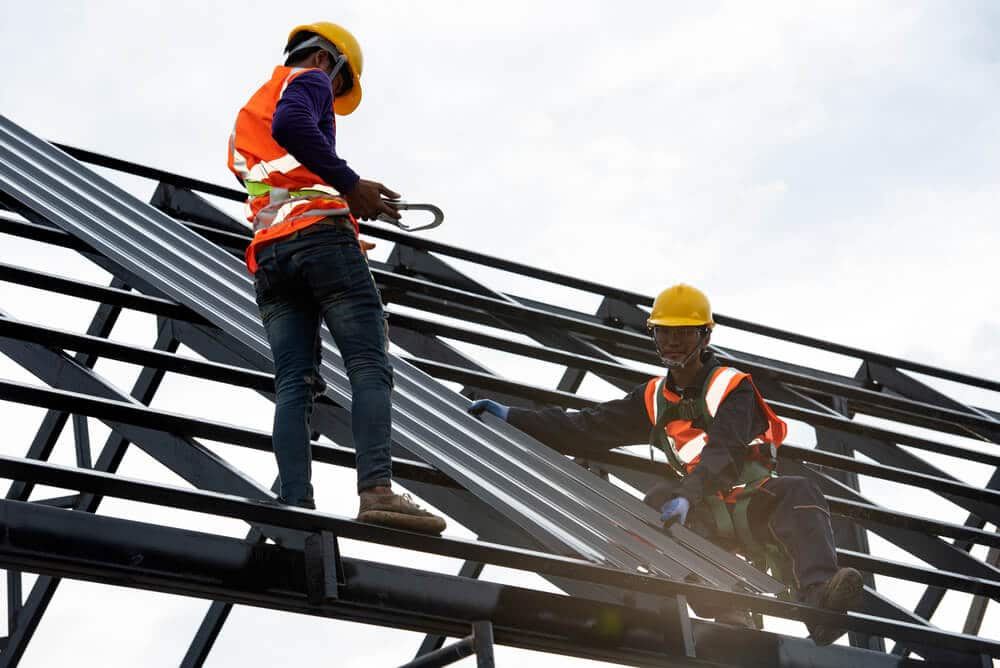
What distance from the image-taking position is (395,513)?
13.1ft

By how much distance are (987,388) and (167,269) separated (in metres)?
7.06

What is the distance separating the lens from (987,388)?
418 inches

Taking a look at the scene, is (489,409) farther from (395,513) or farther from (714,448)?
(395,513)

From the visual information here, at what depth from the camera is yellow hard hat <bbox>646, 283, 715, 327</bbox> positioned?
570 centimetres

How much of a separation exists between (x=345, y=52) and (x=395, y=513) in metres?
1.62

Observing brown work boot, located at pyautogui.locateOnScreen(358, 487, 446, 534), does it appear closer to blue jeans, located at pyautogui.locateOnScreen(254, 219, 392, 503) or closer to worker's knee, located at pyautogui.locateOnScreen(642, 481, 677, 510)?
blue jeans, located at pyautogui.locateOnScreen(254, 219, 392, 503)

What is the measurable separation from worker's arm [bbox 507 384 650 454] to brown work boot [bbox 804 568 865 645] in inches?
49.5

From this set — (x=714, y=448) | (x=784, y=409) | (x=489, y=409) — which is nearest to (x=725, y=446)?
(x=714, y=448)

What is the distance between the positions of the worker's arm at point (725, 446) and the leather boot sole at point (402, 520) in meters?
1.38

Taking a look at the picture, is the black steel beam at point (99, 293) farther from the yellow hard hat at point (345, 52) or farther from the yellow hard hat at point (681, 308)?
the yellow hard hat at point (681, 308)

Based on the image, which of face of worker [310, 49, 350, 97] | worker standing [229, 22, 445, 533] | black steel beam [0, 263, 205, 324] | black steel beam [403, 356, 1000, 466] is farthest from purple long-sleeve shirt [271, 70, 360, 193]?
black steel beam [403, 356, 1000, 466]

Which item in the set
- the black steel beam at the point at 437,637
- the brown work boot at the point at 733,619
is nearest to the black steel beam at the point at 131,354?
the brown work boot at the point at 733,619

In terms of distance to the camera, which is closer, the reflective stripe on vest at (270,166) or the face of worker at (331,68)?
the reflective stripe on vest at (270,166)

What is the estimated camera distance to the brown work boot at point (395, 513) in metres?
3.96
